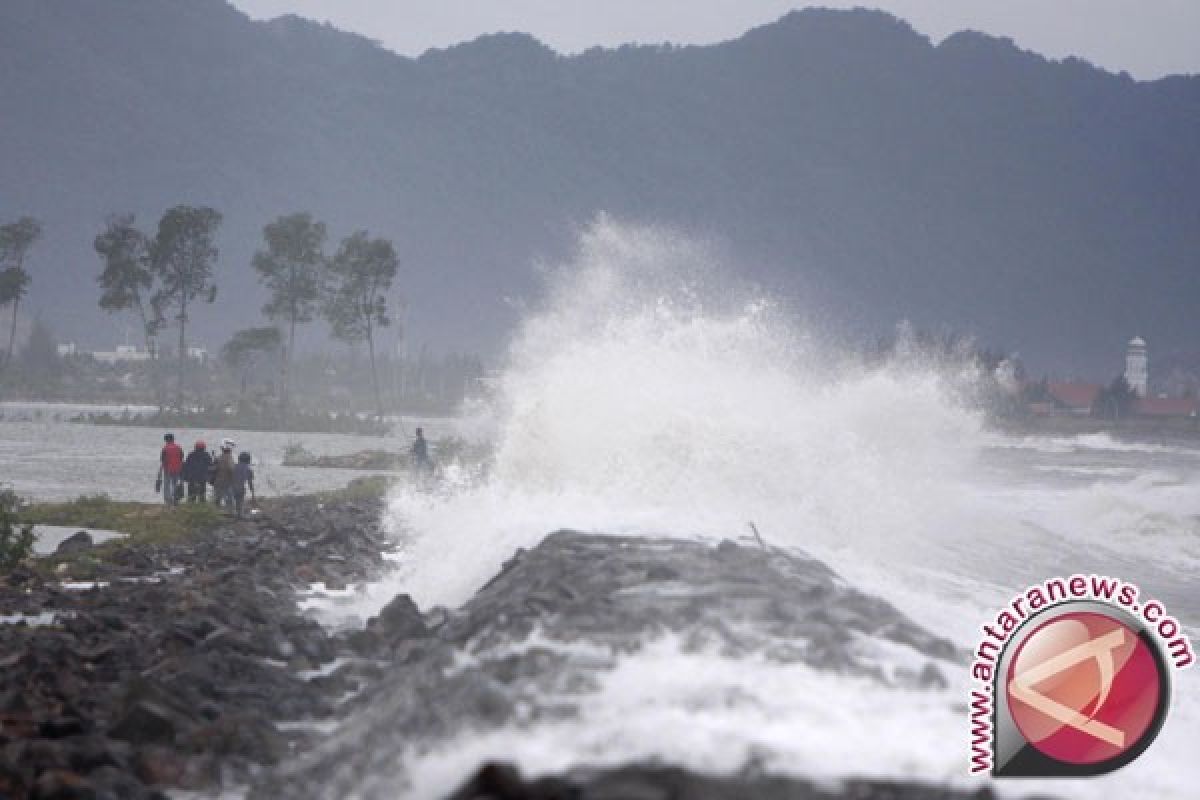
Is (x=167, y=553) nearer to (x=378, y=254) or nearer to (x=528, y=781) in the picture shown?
(x=528, y=781)

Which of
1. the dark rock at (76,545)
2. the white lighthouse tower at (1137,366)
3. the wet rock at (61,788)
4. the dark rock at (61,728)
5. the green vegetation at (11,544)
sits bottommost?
the wet rock at (61,788)

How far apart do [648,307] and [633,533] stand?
15272mm

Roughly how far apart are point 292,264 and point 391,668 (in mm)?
73782

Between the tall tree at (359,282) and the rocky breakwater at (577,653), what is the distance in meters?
70.2

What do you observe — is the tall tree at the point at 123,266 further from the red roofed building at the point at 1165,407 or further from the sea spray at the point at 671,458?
the red roofed building at the point at 1165,407

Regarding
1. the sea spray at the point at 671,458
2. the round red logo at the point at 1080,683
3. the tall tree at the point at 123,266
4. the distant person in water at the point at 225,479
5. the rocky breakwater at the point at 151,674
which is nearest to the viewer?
the round red logo at the point at 1080,683

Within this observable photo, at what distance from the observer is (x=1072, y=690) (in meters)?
5.98

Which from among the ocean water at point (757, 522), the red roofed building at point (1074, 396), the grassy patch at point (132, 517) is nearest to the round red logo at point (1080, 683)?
the ocean water at point (757, 522)

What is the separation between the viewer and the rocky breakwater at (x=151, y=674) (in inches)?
305

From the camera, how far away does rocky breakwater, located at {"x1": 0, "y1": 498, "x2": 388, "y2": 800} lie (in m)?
7.74

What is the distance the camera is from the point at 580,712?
714 centimetres

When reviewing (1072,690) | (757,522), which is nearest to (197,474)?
(757,522)

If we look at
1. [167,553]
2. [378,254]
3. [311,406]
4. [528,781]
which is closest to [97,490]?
[167,553]

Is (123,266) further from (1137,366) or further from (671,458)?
(1137,366)
